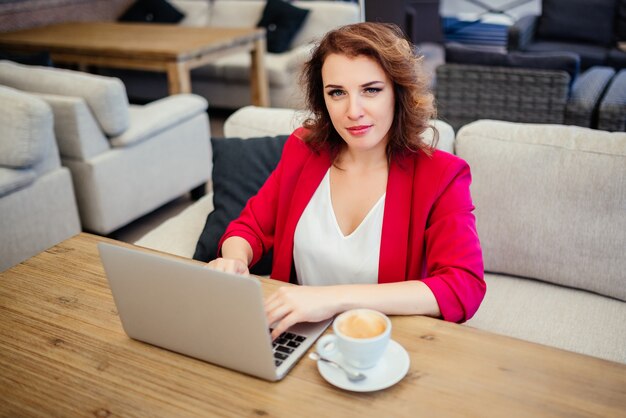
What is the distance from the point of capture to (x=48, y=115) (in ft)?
8.58

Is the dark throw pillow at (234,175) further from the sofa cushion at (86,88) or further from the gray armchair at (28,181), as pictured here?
the sofa cushion at (86,88)

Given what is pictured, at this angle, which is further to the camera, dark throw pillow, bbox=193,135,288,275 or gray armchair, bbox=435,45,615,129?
gray armchair, bbox=435,45,615,129

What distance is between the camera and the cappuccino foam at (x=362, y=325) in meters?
0.97

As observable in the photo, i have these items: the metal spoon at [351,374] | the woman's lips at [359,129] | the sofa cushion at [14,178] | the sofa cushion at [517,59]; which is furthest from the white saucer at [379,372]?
the sofa cushion at [517,59]

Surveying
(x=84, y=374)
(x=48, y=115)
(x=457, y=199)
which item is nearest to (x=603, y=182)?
(x=457, y=199)

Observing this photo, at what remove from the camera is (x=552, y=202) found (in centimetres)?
173

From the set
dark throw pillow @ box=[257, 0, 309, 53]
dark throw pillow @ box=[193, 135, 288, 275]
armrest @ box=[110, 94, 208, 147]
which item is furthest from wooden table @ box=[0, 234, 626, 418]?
dark throw pillow @ box=[257, 0, 309, 53]

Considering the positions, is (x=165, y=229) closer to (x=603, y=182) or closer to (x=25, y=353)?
(x=25, y=353)

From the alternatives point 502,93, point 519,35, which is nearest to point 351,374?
point 502,93

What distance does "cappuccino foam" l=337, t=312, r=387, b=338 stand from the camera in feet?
3.20

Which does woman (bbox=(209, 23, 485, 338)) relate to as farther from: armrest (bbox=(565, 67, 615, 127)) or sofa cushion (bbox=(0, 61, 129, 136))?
armrest (bbox=(565, 67, 615, 127))

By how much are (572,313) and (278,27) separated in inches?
160

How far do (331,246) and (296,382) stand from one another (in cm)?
48

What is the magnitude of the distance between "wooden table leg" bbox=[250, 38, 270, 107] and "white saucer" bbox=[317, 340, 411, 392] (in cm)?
387
